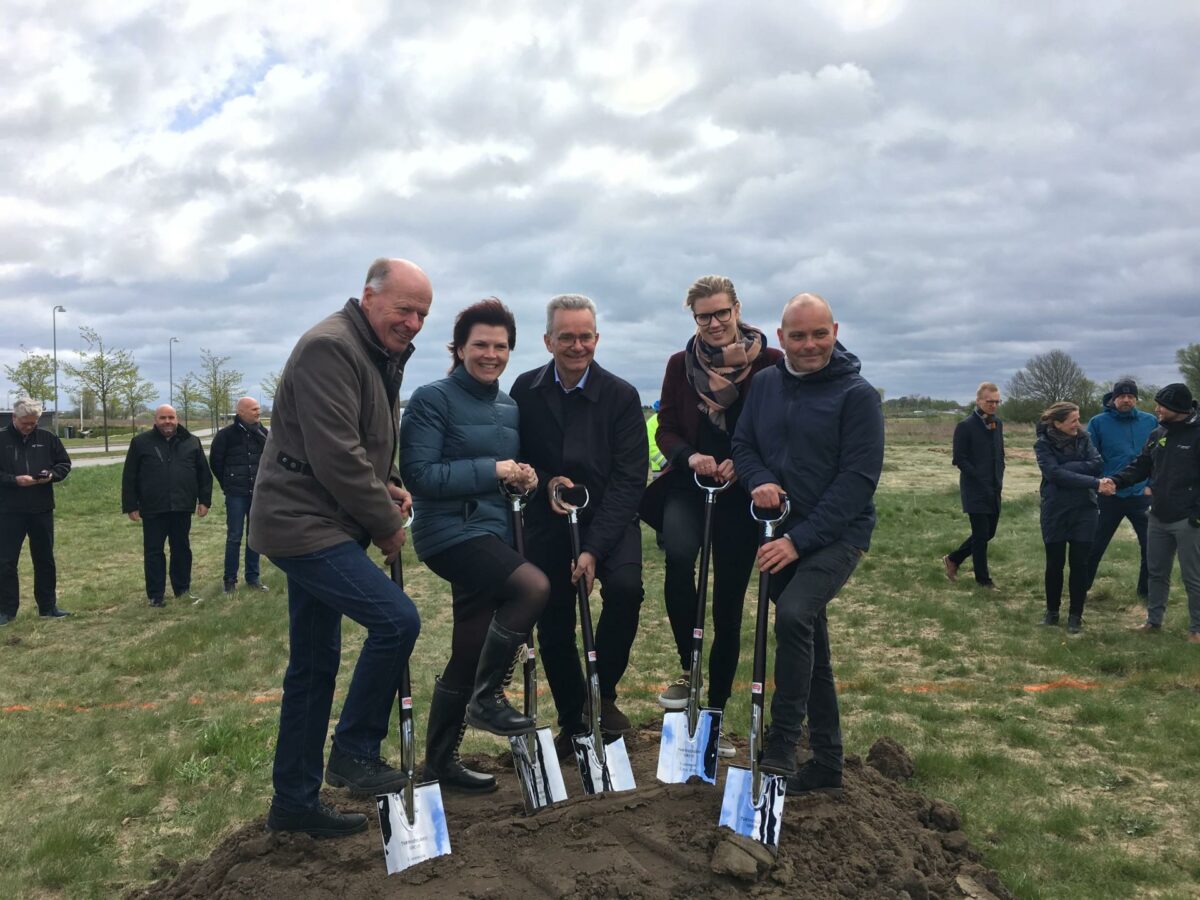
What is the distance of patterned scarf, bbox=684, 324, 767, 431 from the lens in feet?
14.6

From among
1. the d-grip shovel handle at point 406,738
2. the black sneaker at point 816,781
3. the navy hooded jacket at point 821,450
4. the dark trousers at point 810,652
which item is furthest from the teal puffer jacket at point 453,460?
the black sneaker at point 816,781

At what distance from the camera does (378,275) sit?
366cm

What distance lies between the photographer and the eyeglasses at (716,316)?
4.38 meters

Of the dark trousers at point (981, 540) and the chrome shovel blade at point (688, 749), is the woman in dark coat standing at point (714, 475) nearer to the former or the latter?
the chrome shovel blade at point (688, 749)

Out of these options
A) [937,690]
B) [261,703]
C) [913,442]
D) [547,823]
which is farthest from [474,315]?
[913,442]

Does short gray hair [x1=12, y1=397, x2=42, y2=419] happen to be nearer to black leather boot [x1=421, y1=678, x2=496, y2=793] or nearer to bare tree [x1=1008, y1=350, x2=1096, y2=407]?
black leather boot [x1=421, y1=678, x2=496, y2=793]

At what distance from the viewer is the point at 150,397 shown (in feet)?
149

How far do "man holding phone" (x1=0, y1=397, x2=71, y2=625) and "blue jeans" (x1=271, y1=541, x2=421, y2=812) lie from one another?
24.0 feet

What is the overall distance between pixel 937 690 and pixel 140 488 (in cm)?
920

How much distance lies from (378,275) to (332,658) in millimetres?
1745

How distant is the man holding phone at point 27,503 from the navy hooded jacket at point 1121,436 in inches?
469

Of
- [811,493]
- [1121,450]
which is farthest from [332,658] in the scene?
[1121,450]

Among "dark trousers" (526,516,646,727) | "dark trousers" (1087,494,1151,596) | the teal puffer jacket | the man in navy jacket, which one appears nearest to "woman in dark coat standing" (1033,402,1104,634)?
"dark trousers" (1087,494,1151,596)

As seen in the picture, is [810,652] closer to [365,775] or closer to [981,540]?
[365,775]
